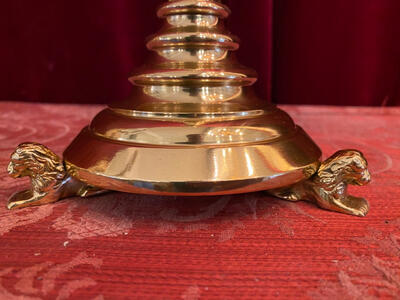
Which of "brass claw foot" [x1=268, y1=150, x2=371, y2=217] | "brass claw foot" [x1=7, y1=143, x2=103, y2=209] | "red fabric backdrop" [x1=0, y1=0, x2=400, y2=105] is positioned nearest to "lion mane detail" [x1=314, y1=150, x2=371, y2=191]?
"brass claw foot" [x1=268, y1=150, x2=371, y2=217]

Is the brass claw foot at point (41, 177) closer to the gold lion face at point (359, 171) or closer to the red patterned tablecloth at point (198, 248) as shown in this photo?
the red patterned tablecloth at point (198, 248)

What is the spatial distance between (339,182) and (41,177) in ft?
1.22

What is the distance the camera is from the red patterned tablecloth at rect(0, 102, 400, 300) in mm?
319

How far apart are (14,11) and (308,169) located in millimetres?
985

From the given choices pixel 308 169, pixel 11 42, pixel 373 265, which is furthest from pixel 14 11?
pixel 373 265

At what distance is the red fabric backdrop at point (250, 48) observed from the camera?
99cm

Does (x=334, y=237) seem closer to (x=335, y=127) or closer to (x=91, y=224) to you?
(x=91, y=224)

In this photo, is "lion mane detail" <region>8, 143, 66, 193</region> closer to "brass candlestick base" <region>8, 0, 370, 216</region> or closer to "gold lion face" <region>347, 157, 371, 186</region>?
"brass candlestick base" <region>8, 0, 370, 216</region>

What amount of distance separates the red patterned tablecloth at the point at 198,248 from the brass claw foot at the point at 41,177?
14 millimetres

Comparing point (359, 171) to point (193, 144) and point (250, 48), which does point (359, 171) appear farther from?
point (250, 48)

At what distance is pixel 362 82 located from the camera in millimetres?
1062

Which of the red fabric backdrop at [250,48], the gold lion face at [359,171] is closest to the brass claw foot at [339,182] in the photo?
the gold lion face at [359,171]

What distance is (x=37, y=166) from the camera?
449 millimetres

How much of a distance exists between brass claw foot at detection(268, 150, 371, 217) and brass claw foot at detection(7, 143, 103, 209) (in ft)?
0.96
